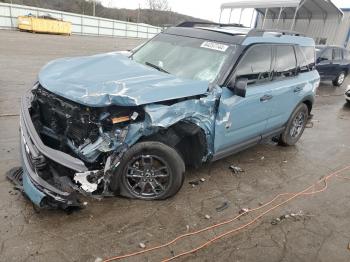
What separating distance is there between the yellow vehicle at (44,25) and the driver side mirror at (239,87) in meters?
30.2

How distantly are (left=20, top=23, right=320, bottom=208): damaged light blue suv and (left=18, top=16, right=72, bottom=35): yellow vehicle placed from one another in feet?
94.1

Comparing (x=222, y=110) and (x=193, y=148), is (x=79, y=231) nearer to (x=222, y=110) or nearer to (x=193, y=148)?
(x=193, y=148)

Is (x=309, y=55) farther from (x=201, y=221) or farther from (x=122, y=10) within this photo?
(x=122, y=10)

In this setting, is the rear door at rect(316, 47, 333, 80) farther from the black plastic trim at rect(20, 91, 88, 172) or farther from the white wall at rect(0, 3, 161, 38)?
the white wall at rect(0, 3, 161, 38)

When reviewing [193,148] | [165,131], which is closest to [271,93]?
[193,148]

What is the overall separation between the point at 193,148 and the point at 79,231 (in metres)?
1.64

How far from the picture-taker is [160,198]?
3977 millimetres

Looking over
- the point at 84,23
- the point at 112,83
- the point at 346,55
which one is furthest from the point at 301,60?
the point at 84,23

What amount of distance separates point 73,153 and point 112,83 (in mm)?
849

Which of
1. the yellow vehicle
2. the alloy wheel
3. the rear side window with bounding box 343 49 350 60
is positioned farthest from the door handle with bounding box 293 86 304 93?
the yellow vehicle

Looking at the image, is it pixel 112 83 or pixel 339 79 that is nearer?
pixel 112 83

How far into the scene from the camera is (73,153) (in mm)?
3586

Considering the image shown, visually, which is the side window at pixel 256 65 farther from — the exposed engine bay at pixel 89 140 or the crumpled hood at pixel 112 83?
the exposed engine bay at pixel 89 140

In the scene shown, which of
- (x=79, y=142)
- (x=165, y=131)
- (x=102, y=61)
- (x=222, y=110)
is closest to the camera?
(x=79, y=142)
